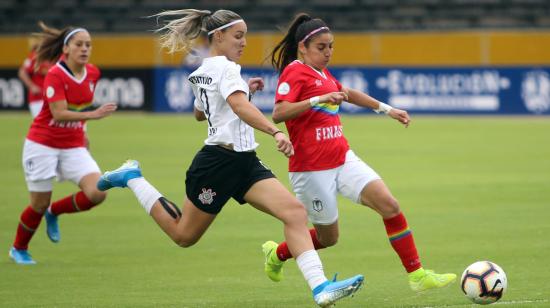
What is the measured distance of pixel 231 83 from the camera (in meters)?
7.76

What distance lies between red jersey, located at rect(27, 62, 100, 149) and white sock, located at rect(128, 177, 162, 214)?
2.14m

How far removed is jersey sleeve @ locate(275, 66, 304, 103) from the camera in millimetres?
8359

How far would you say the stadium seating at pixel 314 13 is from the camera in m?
33.3

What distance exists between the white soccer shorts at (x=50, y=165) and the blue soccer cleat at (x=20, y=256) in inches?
24.2

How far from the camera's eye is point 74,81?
36.0 feet

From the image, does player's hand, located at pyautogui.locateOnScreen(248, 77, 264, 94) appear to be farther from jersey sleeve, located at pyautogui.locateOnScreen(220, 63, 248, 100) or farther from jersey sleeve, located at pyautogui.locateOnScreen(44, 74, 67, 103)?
jersey sleeve, located at pyautogui.locateOnScreen(44, 74, 67, 103)

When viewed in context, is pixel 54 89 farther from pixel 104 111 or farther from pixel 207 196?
pixel 207 196

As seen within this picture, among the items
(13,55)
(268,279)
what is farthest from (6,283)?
(13,55)

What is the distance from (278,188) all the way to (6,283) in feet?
10.2

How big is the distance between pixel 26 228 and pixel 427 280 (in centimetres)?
433

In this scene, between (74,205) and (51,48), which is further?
(51,48)

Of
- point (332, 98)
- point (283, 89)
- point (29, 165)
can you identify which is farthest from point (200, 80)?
point (29, 165)

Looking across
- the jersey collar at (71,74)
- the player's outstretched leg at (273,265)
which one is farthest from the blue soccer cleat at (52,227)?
the player's outstretched leg at (273,265)

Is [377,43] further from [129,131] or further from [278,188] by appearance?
[278,188]
